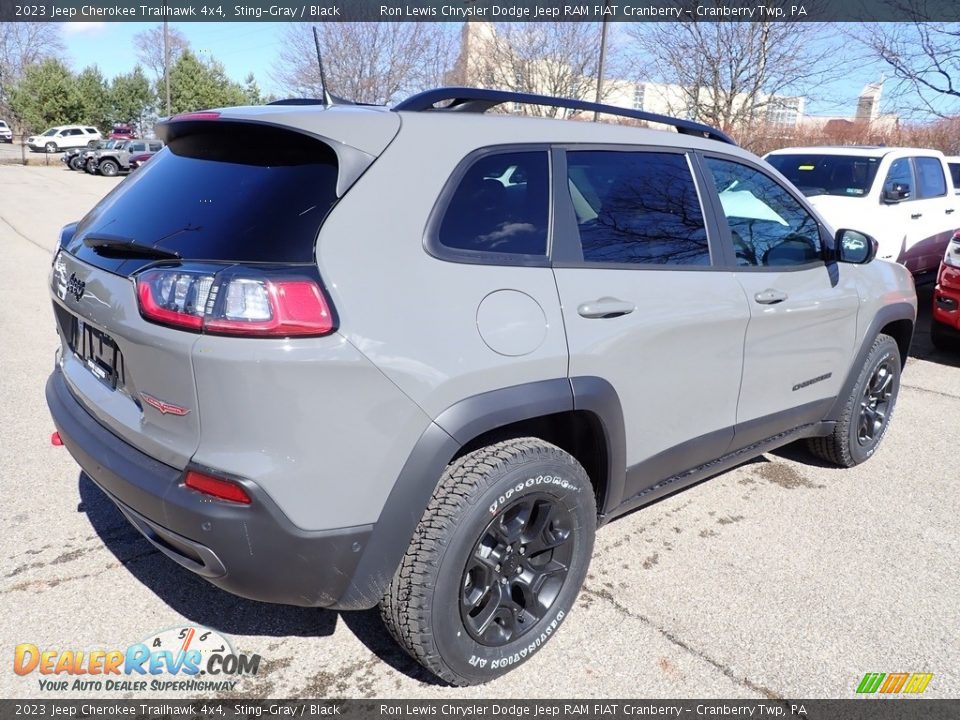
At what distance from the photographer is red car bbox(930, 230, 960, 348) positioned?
6488 mm

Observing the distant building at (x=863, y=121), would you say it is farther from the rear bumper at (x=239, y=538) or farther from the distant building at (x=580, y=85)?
the rear bumper at (x=239, y=538)

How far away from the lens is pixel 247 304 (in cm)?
188

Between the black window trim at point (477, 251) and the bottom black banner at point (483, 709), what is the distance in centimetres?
142

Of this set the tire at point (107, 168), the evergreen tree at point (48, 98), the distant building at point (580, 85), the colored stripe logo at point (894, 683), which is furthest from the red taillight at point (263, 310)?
the evergreen tree at point (48, 98)

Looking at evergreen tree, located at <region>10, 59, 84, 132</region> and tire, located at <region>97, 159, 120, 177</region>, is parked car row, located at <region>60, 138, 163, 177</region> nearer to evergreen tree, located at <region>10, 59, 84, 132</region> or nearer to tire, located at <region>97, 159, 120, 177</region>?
tire, located at <region>97, 159, 120, 177</region>

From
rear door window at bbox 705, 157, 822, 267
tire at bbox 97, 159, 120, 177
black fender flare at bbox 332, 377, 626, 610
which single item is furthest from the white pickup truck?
tire at bbox 97, 159, 120, 177

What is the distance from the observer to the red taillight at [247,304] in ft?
6.15

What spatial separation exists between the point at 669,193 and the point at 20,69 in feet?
253

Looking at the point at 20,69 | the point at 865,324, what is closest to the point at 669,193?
the point at 865,324

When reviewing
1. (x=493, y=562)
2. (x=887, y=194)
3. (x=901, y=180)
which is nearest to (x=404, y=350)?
(x=493, y=562)

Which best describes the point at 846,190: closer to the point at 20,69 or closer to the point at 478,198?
the point at 478,198

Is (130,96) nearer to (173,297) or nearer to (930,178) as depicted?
(930,178)

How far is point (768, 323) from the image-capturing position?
3217 millimetres

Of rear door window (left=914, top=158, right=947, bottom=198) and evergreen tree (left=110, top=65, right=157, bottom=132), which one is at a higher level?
evergreen tree (left=110, top=65, right=157, bottom=132)
